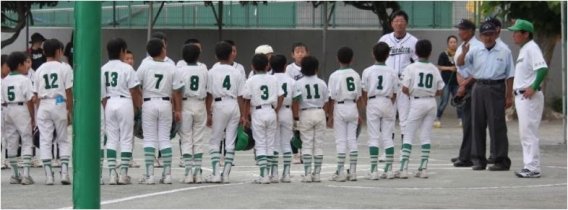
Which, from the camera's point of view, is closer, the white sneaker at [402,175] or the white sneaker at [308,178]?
the white sneaker at [308,178]

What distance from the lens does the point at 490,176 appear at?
1595cm

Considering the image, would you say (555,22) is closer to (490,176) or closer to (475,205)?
(490,176)

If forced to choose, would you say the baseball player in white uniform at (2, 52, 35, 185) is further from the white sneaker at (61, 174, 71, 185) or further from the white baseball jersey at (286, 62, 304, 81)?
the white baseball jersey at (286, 62, 304, 81)

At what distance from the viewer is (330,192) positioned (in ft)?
45.6

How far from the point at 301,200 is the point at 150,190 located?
1880 mm

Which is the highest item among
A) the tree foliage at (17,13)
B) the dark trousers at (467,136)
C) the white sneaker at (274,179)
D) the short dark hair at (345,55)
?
the tree foliage at (17,13)

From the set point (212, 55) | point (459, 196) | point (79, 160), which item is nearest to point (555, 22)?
point (212, 55)

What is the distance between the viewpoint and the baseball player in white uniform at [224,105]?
15.0 metres

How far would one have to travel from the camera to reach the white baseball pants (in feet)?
51.6

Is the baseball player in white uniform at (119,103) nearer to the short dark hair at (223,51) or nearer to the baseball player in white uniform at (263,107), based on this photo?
the short dark hair at (223,51)

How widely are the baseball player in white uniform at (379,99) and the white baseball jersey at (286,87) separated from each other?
84 cm

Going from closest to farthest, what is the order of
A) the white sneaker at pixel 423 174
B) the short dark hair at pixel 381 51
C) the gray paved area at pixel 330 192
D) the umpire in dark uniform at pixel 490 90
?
1. the gray paved area at pixel 330 192
2. the short dark hair at pixel 381 51
3. the white sneaker at pixel 423 174
4. the umpire in dark uniform at pixel 490 90

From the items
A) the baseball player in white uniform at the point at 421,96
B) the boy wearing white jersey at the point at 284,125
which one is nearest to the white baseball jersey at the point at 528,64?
the baseball player in white uniform at the point at 421,96

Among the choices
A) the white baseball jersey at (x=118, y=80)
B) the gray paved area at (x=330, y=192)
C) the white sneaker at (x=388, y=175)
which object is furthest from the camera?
the white sneaker at (x=388, y=175)
